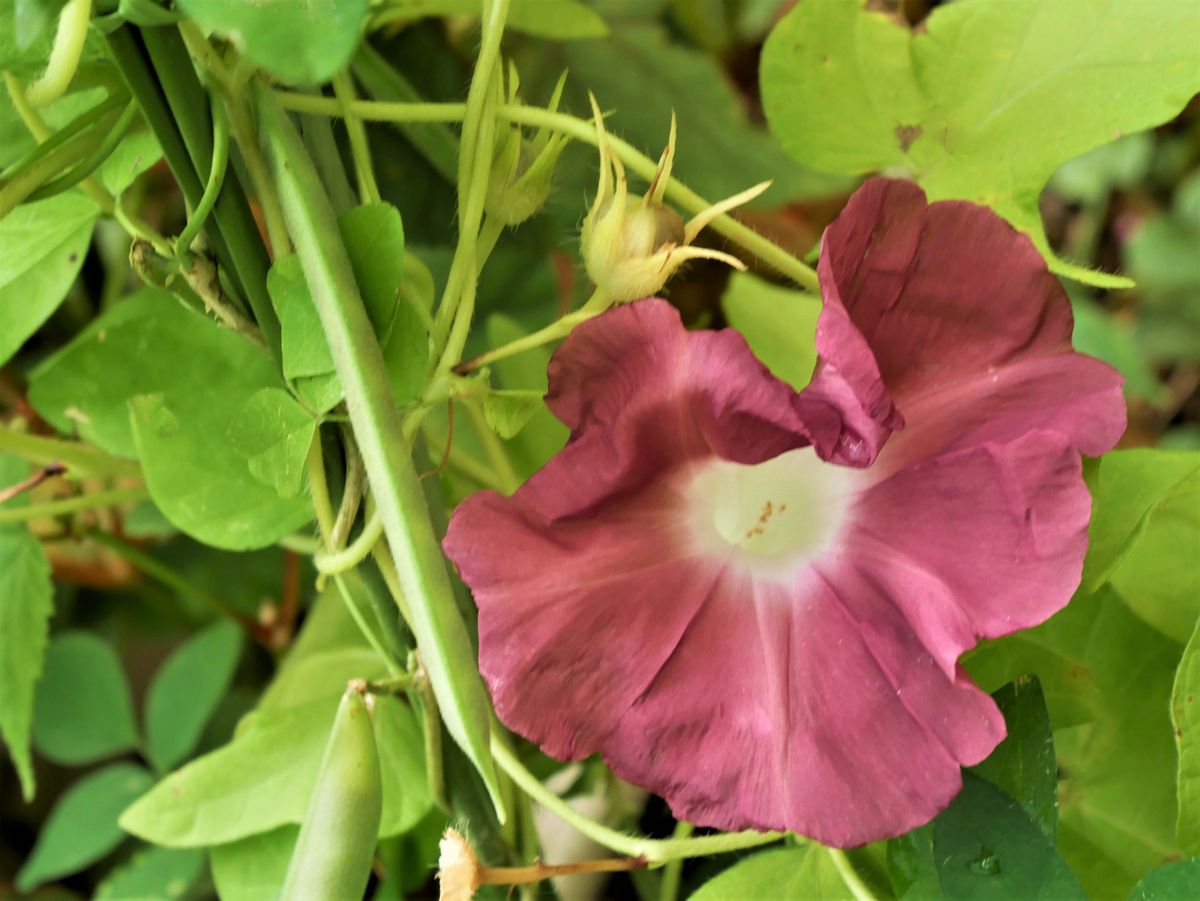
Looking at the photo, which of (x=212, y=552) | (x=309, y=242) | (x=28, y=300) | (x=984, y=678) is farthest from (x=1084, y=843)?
(x=212, y=552)

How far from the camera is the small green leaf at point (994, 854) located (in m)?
0.38

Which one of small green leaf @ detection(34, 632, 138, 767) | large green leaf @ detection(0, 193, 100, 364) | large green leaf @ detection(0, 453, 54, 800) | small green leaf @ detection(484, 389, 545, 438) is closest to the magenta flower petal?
small green leaf @ detection(484, 389, 545, 438)

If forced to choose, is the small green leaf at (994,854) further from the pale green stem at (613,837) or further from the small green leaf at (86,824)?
the small green leaf at (86,824)

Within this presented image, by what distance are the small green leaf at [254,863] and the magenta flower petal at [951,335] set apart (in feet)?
1.12

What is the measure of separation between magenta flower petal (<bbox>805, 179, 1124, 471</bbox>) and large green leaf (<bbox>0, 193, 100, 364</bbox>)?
324mm

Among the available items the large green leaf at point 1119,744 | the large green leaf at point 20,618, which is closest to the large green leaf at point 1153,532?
the large green leaf at point 1119,744

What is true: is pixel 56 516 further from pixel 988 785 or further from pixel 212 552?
pixel 988 785

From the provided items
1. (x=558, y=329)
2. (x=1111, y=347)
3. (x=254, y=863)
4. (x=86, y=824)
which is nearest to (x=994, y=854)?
(x=558, y=329)

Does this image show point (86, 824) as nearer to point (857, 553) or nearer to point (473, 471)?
point (473, 471)

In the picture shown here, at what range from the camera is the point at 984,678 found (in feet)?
1.45

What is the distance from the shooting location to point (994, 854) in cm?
39

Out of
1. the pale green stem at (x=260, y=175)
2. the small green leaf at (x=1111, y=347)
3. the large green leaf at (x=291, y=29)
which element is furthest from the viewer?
the small green leaf at (x=1111, y=347)

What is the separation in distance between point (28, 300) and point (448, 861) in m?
0.32

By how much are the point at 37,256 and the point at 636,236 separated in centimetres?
26
